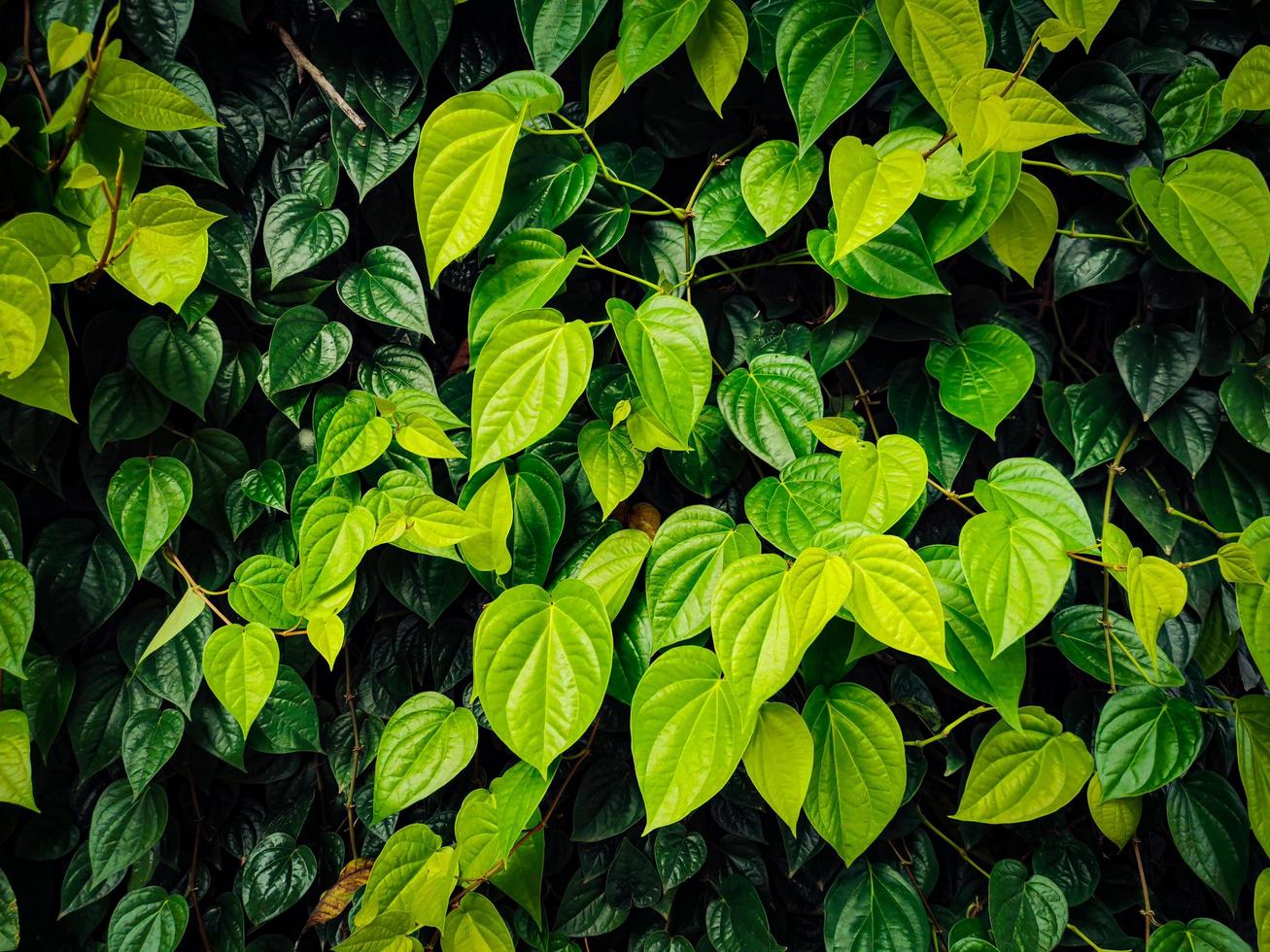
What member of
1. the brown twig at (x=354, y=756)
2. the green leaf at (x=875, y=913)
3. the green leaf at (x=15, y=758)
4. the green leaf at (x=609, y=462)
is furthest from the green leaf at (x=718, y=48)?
the green leaf at (x=15, y=758)

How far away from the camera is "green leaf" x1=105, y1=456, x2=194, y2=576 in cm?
95

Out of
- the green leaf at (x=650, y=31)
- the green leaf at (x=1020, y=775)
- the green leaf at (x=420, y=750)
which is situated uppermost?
the green leaf at (x=650, y=31)

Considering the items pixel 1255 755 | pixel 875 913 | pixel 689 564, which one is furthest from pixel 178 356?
pixel 1255 755

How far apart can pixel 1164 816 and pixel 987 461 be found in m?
0.49

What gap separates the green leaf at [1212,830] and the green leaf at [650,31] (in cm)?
100

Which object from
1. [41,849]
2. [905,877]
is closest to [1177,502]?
[905,877]

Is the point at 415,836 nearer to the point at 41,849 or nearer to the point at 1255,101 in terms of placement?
the point at 41,849

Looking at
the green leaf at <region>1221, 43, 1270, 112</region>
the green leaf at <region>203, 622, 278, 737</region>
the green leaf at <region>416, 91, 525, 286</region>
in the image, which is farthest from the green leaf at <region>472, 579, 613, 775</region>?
the green leaf at <region>1221, 43, 1270, 112</region>

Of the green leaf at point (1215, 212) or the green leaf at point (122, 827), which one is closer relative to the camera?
the green leaf at point (1215, 212)

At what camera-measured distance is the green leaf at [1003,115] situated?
0.80 meters

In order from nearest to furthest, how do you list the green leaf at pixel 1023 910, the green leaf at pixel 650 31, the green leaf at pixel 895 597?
1. the green leaf at pixel 895 597
2. the green leaf at pixel 650 31
3. the green leaf at pixel 1023 910

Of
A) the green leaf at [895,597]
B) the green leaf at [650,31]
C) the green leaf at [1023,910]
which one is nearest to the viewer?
the green leaf at [895,597]

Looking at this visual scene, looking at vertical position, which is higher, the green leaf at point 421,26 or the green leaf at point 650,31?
the green leaf at point 421,26

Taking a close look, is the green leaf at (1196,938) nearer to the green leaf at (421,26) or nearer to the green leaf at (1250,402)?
the green leaf at (1250,402)
